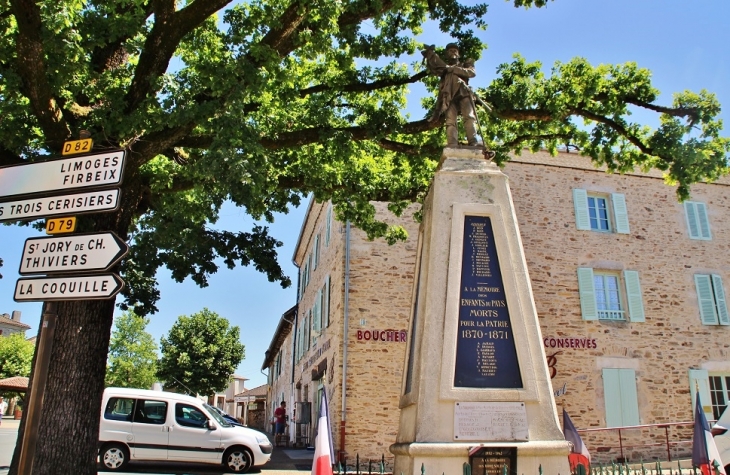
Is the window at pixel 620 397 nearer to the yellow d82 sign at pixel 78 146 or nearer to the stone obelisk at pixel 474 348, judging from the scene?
the stone obelisk at pixel 474 348

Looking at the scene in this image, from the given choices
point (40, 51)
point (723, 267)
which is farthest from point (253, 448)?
point (723, 267)

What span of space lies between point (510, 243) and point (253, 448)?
7.86 metres

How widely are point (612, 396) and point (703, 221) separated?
6094 millimetres

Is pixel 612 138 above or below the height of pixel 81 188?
above

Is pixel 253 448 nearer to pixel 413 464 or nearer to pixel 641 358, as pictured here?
pixel 413 464

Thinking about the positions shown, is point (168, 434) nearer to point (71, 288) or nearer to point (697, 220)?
point (71, 288)

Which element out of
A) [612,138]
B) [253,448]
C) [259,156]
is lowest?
[253,448]

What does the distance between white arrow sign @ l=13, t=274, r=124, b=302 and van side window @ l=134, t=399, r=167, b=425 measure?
28.0 feet

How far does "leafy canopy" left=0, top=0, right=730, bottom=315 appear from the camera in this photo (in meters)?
Result: 6.18

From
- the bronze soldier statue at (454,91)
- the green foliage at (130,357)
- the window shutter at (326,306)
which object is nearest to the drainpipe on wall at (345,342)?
the window shutter at (326,306)

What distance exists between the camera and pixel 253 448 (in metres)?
11.5

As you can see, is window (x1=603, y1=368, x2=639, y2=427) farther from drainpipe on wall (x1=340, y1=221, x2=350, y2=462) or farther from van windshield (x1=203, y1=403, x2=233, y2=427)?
van windshield (x1=203, y1=403, x2=233, y2=427)

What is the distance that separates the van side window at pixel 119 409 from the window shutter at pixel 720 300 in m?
14.8

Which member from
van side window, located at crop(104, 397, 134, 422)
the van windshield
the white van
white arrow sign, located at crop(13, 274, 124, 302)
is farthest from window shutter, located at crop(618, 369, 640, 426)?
white arrow sign, located at crop(13, 274, 124, 302)
